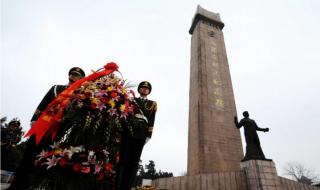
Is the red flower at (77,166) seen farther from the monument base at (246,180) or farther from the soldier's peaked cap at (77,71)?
the monument base at (246,180)

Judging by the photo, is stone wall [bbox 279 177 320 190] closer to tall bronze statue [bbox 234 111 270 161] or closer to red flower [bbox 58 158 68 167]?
tall bronze statue [bbox 234 111 270 161]

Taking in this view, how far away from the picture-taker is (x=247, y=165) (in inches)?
264

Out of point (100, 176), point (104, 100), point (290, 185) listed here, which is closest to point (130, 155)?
point (100, 176)

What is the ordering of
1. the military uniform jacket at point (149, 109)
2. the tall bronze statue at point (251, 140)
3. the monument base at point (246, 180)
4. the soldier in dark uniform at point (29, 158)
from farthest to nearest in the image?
the tall bronze statue at point (251, 140), the monument base at point (246, 180), the military uniform jacket at point (149, 109), the soldier in dark uniform at point (29, 158)

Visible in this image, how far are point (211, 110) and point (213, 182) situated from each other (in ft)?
18.3

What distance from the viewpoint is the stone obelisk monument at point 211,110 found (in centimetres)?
1047

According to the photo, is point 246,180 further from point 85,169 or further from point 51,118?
point 51,118

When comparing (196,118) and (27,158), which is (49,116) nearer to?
(27,158)

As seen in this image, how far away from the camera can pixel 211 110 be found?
1194 cm

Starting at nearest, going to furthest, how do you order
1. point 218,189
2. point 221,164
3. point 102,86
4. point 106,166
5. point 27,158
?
1. point 27,158
2. point 106,166
3. point 102,86
4. point 218,189
5. point 221,164

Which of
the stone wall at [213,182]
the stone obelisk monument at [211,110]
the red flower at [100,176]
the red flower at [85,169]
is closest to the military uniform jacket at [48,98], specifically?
the red flower at [85,169]

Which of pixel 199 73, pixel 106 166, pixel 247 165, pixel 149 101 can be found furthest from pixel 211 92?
pixel 106 166

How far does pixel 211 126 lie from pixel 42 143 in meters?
10.3

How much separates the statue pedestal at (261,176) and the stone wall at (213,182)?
0.27 meters
